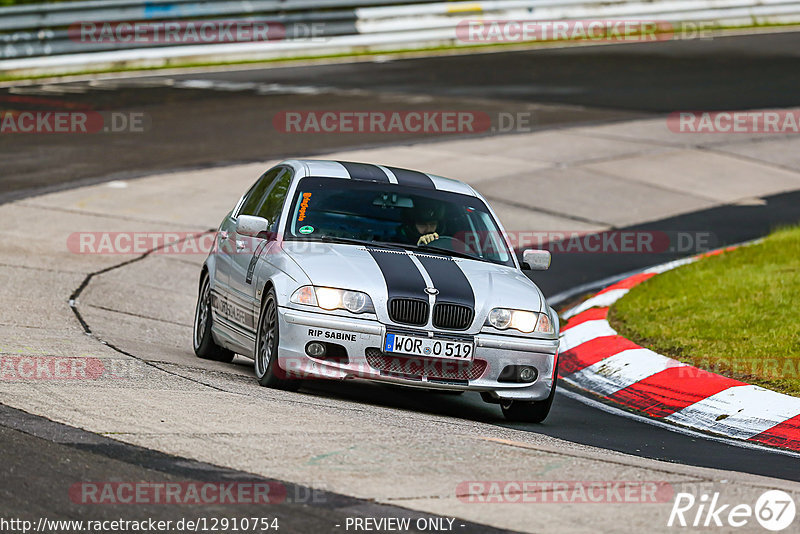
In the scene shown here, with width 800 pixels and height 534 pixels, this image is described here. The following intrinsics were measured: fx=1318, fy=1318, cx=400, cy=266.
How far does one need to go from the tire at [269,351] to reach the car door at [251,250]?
234 mm

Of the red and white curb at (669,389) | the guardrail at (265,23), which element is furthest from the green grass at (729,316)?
the guardrail at (265,23)

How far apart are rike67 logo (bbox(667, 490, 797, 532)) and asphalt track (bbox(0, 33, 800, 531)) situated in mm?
1427

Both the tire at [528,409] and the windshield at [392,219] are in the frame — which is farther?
the windshield at [392,219]

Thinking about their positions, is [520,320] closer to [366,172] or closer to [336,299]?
[336,299]

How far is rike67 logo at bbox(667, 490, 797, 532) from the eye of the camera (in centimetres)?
540

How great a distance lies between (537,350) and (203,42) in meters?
21.4

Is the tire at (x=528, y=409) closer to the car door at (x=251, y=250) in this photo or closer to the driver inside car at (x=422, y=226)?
the driver inside car at (x=422, y=226)

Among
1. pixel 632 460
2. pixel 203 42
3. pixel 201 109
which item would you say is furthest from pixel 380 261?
pixel 203 42

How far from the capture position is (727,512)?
5551 mm

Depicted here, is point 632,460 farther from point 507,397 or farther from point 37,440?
point 37,440

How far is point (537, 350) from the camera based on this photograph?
834 cm

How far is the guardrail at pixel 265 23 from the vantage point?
26391mm

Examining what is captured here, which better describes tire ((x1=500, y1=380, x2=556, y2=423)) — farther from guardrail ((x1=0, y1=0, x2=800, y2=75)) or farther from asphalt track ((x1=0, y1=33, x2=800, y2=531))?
guardrail ((x1=0, y1=0, x2=800, y2=75))

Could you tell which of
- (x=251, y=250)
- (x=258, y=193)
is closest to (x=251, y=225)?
(x=251, y=250)
